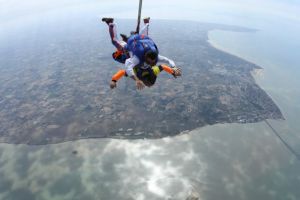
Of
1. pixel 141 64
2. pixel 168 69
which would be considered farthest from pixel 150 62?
pixel 168 69

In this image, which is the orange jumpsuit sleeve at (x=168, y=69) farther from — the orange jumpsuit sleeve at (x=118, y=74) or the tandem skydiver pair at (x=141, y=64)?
the orange jumpsuit sleeve at (x=118, y=74)

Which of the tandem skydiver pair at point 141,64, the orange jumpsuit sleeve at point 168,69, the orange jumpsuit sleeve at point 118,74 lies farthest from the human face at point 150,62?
the orange jumpsuit sleeve at point 118,74

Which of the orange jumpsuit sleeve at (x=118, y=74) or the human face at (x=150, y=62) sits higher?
the human face at (x=150, y=62)

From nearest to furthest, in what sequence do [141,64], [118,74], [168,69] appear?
[118,74] → [141,64] → [168,69]

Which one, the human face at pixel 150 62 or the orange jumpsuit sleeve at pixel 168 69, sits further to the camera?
the orange jumpsuit sleeve at pixel 168 69

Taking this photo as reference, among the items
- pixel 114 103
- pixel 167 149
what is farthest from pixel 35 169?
pixel 114 103

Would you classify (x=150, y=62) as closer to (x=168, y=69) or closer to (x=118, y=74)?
(x=168, y=69)

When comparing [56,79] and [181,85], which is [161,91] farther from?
[56,79]

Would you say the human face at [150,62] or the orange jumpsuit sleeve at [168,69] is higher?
the human face at [150,62]

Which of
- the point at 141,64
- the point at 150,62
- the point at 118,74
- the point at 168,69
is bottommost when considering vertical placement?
the point at 168,69

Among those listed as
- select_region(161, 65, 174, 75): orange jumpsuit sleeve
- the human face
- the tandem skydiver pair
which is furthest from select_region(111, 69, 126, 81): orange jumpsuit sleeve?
select_region(161, 65, 174, 75): orange jumpsuit sleeve

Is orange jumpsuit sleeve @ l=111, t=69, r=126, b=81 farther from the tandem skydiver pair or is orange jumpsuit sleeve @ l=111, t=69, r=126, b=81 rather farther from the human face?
the human face
